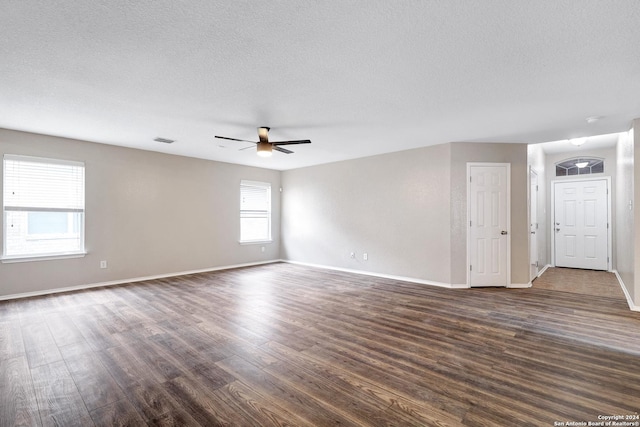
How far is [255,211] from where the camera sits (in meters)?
7.65

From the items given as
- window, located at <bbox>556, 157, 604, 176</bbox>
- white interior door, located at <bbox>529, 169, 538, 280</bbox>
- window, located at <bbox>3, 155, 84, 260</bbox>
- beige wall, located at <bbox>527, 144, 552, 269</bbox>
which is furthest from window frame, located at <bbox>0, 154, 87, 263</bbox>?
window, located at <bbox>556, 157, 604, 176</bbox>

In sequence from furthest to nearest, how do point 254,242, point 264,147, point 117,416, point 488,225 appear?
point 254,242 < point 488,225 < point 264,147 < point 117,416

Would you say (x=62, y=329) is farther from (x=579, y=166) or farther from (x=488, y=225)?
(x=579, y=166)

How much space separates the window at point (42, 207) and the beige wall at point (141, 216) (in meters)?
0.13

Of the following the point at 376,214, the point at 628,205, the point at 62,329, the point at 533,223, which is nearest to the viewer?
the point at 62,329

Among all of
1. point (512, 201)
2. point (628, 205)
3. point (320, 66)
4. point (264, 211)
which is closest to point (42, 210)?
point (264, 211)

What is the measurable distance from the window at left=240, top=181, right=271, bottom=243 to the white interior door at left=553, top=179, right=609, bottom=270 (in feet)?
23.1

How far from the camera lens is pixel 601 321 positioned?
11.2 feet

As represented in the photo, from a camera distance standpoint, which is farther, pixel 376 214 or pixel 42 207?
pixel 376 214

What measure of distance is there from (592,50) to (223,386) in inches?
148

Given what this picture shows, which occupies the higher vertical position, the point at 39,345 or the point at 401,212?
the point at 401,212

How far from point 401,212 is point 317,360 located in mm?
3823

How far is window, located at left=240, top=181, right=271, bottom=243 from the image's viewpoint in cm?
737

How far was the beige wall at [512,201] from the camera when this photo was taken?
16.4 feet
